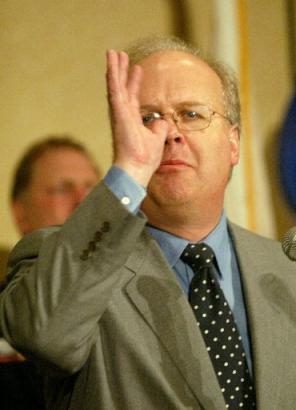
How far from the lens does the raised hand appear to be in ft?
4.03

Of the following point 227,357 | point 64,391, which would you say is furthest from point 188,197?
point 64,391

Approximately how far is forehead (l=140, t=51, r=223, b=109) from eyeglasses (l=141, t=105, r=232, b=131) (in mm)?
23

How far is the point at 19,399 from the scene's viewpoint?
1795 millimetres

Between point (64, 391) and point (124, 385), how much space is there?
145 mm

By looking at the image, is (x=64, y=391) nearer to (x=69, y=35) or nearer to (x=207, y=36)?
(x=69, y=35)

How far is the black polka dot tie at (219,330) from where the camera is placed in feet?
4.54

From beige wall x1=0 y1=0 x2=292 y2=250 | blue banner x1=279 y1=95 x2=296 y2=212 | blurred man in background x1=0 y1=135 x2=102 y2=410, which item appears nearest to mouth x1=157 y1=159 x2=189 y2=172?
blurred man in background x1=0 y1=135 x2=102 y2=410

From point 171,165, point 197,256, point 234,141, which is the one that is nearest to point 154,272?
point 197,256

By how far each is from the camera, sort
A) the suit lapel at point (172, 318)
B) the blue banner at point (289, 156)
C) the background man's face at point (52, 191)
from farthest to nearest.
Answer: the blue banner at point (289, 156) → the background man's face at point (52, 191) → the suit lapel at point (172, 318)

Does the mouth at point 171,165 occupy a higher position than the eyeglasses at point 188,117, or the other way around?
the eyeglasses at point 188,117

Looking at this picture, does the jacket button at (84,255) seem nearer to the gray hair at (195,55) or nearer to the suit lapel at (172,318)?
the suit lapel at (172,318)

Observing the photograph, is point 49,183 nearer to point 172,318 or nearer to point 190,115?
point 190,115

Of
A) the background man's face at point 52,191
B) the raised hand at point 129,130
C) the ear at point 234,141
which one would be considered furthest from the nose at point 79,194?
the raised hand at point 129,130

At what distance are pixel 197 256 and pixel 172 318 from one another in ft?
0.56
